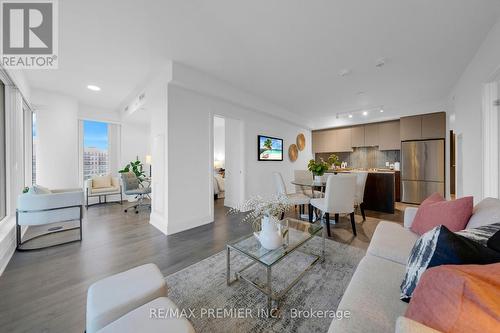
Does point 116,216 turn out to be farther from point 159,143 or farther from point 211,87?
point 211,87

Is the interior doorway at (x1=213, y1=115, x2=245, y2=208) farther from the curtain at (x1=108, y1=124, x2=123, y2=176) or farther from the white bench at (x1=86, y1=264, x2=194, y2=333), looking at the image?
the curtain at (x1=108, y1=124, x2=123, y2=176)

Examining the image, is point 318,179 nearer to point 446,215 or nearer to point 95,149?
point 446,215

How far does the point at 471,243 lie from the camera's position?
2.55ft

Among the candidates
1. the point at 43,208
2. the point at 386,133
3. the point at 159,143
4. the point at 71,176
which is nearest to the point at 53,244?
the point at 43,208

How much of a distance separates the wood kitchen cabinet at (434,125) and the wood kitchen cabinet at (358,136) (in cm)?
139

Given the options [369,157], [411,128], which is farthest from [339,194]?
[369,157]

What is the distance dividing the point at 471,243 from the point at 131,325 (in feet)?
5.03

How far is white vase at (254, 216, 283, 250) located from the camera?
5.42 ft

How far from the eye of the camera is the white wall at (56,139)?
3820 millimetres

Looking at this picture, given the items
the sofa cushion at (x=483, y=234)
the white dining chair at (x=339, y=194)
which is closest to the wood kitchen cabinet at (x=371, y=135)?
the white dining chair at (x=339, y=194)

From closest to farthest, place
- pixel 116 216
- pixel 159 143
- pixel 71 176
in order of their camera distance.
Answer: pixel 159 143 < pixel 116 216 < pixel 71 176

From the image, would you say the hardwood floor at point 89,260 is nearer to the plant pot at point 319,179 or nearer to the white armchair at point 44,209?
the white armchair at point 44,209

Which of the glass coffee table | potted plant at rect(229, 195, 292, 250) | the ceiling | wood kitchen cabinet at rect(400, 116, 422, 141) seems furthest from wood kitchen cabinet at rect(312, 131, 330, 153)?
potted plant at rect(229, 195, 292, 250)

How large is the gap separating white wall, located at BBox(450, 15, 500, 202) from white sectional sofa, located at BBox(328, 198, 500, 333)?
5.40 feet
